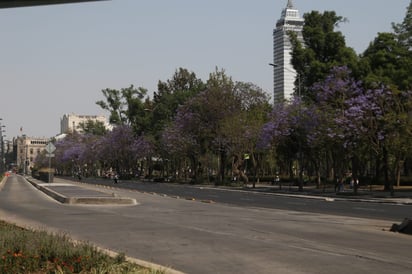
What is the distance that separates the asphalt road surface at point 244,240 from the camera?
37.0ft

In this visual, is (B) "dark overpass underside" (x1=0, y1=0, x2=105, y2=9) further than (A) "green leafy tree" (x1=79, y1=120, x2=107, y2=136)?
No

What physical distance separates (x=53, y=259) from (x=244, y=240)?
21.4 feet

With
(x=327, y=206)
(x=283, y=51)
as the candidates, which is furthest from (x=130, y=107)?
(x=327, y=206)

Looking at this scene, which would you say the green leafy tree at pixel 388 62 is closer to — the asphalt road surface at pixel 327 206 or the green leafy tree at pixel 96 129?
the asphalt road surface at pixel 327 206

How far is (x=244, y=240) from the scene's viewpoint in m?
14.9

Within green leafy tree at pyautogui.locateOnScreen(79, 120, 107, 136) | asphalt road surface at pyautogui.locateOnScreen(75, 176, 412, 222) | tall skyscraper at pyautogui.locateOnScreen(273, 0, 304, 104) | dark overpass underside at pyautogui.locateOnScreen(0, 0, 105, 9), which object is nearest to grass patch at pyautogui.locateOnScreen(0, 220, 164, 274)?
dark overpass underside at pyautogui.locateOnScreen(0, 0, 105, 9)

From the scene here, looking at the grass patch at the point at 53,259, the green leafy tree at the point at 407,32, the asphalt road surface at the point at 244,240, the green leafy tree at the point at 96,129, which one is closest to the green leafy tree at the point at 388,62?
the green leafy tree at the point at 407,32

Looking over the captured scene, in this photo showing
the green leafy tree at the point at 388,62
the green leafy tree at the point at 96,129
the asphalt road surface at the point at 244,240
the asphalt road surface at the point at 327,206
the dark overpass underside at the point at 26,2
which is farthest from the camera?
the green leafy tree at the point at 96,129

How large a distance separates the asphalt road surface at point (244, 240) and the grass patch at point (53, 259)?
1909 millimetres

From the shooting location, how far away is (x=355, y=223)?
2083 cm

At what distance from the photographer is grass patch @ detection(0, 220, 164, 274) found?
8.63 metres

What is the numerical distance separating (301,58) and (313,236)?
158 feet

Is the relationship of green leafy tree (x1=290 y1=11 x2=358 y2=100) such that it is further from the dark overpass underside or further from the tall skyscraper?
the dark overpass underside

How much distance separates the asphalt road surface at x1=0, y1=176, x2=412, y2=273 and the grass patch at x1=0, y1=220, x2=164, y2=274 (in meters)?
1.91
